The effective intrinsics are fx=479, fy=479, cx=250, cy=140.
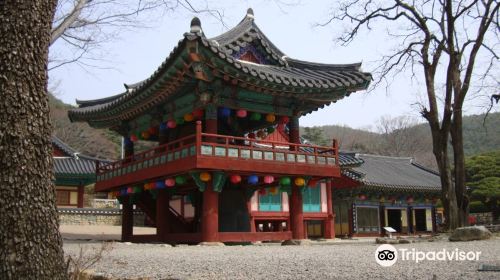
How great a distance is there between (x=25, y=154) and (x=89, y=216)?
31620 mm

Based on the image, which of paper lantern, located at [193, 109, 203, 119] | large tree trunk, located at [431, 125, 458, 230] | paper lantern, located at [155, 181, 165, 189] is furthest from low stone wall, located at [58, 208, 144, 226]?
large tree trunk, located at [431, 125, 458, 230]

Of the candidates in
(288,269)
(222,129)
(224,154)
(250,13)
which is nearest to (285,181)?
(224,154)

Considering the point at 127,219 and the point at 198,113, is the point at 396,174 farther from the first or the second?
the point at 198,113

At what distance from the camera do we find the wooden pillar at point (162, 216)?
55.0 ft

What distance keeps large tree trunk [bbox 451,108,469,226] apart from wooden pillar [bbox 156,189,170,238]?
9.70 meters

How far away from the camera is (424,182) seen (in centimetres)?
3356

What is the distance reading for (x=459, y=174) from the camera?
15.4 meters

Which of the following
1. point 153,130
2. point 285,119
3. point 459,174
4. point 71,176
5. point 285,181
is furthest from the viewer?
point 71,176

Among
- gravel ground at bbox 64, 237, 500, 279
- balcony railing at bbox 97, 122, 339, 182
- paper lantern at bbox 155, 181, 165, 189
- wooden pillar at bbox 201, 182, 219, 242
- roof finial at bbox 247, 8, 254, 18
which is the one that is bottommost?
gravel ground at bbox 64, 237, 500, 279

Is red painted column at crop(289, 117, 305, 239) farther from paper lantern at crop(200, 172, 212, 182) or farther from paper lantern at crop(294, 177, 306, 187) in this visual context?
paper lantern at crop(200, 172, 212, 182)

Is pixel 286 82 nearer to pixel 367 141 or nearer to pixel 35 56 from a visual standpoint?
pixel 35 56

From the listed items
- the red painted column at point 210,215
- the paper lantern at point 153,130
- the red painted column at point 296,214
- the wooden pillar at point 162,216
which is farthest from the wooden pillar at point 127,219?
the red painted column at point 296,214

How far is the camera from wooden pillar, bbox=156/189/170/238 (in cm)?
1675

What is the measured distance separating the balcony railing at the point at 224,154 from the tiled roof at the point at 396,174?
11174 millimetres
